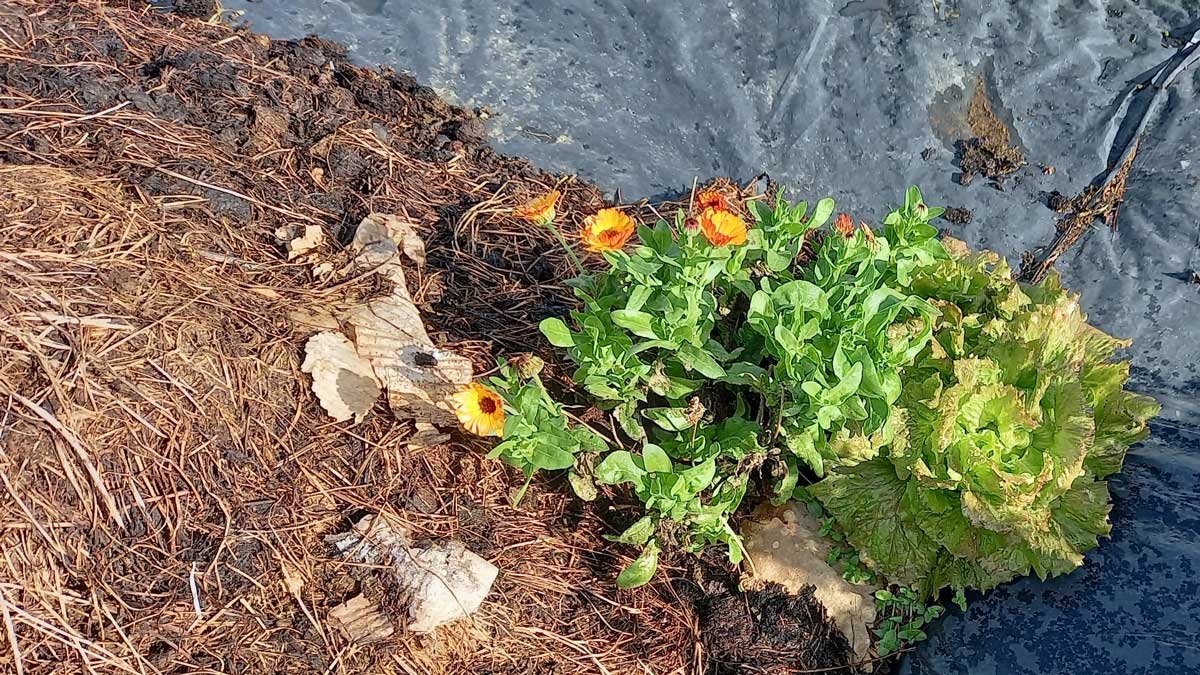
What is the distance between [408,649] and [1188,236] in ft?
9.92

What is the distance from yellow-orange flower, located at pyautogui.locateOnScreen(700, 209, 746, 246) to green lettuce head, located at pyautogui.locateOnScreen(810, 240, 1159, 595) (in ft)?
2.36

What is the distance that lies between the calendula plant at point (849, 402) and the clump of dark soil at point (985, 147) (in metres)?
0.95

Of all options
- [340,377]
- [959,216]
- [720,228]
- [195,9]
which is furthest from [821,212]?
[195,9]

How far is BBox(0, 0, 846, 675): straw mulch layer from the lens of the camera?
1.84 m

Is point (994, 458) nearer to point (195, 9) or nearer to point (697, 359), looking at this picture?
point (697, 359)

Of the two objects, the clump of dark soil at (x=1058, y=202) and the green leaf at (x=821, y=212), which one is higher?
the clump of dark soil at (x=1058, y=202)

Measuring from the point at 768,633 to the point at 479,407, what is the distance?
992 mm

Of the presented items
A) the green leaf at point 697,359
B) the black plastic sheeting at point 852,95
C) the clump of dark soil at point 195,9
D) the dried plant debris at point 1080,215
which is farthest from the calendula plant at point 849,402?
the clump of dark soil at point 195,9

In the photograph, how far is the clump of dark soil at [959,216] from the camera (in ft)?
10.2

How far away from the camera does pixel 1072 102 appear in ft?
10.7

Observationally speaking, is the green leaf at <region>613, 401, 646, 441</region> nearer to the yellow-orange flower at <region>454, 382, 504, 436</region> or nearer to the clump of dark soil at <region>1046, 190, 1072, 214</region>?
the yellow-orange flower at <region>454, 382, 504, 436</region>

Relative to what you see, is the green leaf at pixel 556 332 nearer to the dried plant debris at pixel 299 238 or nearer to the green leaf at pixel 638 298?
the green leaf at pixel 638 298

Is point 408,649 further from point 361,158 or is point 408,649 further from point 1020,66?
point 1020,66

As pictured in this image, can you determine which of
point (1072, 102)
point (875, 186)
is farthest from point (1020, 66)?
point (875, 186)
